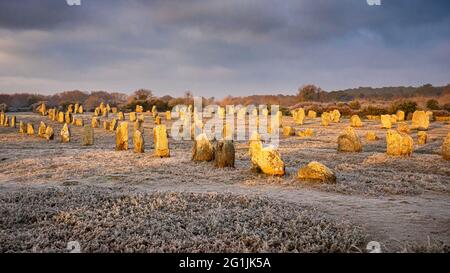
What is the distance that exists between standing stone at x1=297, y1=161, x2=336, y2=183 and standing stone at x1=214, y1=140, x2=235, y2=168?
12.3ft

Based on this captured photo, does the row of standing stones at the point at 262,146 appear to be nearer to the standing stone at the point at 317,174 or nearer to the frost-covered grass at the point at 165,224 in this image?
the standing stone at the point at 317,174

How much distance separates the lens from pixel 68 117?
44125mm

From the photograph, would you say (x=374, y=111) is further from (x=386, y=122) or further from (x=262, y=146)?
(x=262, y=146)

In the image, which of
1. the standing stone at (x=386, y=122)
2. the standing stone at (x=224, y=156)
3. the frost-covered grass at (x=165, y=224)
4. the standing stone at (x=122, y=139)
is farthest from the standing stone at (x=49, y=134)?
the standing stone at (x=386, y=122)

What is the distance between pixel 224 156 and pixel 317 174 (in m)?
4.59

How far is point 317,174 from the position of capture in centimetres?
1319

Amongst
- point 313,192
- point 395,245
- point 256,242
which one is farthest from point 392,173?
point 256,242

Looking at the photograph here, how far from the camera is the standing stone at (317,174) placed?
13039 millimetres

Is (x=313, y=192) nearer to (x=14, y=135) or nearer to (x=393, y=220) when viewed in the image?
(x=393, y=220)

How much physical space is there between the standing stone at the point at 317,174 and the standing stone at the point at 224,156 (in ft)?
12.3

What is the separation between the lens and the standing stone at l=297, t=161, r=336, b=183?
13039 mm

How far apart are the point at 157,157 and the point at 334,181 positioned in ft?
31.0

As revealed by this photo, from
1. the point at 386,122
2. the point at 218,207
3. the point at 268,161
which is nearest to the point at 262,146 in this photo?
the point at 268,161

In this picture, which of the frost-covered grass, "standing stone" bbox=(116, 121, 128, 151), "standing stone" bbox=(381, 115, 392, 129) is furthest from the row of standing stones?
the frost-covered grass
